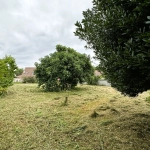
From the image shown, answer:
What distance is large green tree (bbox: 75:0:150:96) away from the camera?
Answer: 2.05 m

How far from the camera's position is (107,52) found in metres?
2.69

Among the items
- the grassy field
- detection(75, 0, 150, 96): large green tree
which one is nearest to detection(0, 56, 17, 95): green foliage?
the grassy field

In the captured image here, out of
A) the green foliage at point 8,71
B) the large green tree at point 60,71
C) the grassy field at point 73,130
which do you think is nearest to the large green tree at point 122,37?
the grassy field at point 73,130

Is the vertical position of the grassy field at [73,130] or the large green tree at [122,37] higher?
the large green tree at [122,37]

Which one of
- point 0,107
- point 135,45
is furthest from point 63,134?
point 0,107

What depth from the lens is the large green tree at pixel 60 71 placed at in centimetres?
1066

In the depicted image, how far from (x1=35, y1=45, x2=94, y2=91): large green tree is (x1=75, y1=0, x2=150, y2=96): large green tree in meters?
7.12

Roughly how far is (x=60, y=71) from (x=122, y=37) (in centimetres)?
830

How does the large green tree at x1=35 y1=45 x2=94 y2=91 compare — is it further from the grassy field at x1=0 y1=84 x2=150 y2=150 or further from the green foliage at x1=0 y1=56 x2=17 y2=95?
the grassy field at x1=0 y1=84 x2=150 y2=150

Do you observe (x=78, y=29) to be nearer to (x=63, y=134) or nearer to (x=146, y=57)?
(x=146, y=57)

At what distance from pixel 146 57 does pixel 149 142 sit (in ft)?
7.09

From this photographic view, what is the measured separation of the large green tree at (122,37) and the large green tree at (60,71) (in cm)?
712

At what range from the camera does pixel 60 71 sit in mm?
10734

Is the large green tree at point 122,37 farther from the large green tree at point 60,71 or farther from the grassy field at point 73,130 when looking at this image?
the large green tree at point 60,71
